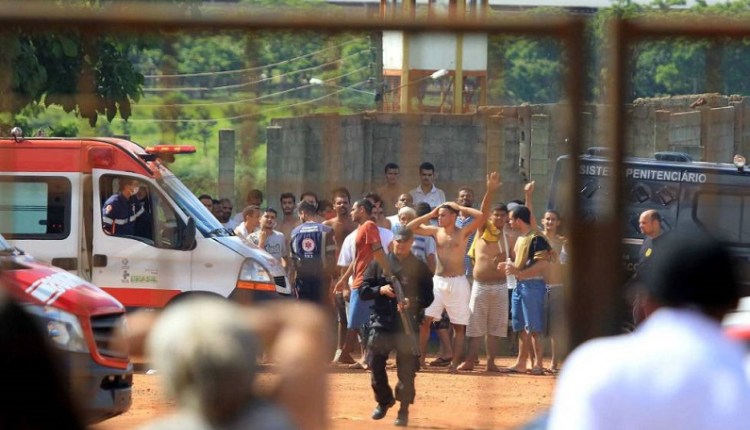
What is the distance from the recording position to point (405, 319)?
399cm

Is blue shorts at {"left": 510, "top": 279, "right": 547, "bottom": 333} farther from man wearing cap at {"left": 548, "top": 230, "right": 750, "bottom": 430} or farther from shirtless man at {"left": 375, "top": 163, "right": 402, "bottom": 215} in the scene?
man wearing cap at {"left": 548, "top": 230, "right": 750, "bottom": 430}

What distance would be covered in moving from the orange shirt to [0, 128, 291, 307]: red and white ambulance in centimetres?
24

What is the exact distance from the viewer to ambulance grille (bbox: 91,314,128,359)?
393 cm

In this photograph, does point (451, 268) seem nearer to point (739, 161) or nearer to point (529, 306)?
point (529, 306)

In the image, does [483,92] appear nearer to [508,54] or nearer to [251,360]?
[508,54]

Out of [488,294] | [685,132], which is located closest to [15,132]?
[488,294]

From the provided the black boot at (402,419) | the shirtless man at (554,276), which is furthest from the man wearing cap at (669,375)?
the black boot at (402,419)

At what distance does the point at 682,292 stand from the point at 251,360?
3.12 feet

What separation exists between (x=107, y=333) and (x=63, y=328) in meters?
0.23

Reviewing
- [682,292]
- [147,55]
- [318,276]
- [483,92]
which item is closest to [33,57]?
[147,55]

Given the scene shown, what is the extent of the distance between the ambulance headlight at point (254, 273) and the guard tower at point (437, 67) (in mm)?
732

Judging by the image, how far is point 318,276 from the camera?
361 centimetres

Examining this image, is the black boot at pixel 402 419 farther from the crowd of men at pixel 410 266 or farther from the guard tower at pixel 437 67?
the guard tower at pixel 437 67

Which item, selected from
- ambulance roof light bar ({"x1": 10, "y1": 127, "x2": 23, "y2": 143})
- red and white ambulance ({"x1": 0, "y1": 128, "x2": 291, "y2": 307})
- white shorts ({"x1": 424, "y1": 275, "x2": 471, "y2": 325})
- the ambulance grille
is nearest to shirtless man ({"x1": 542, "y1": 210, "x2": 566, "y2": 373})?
white shorts ({"x1": 424, "y1": 275, "x2": 471, "y2": 325})
